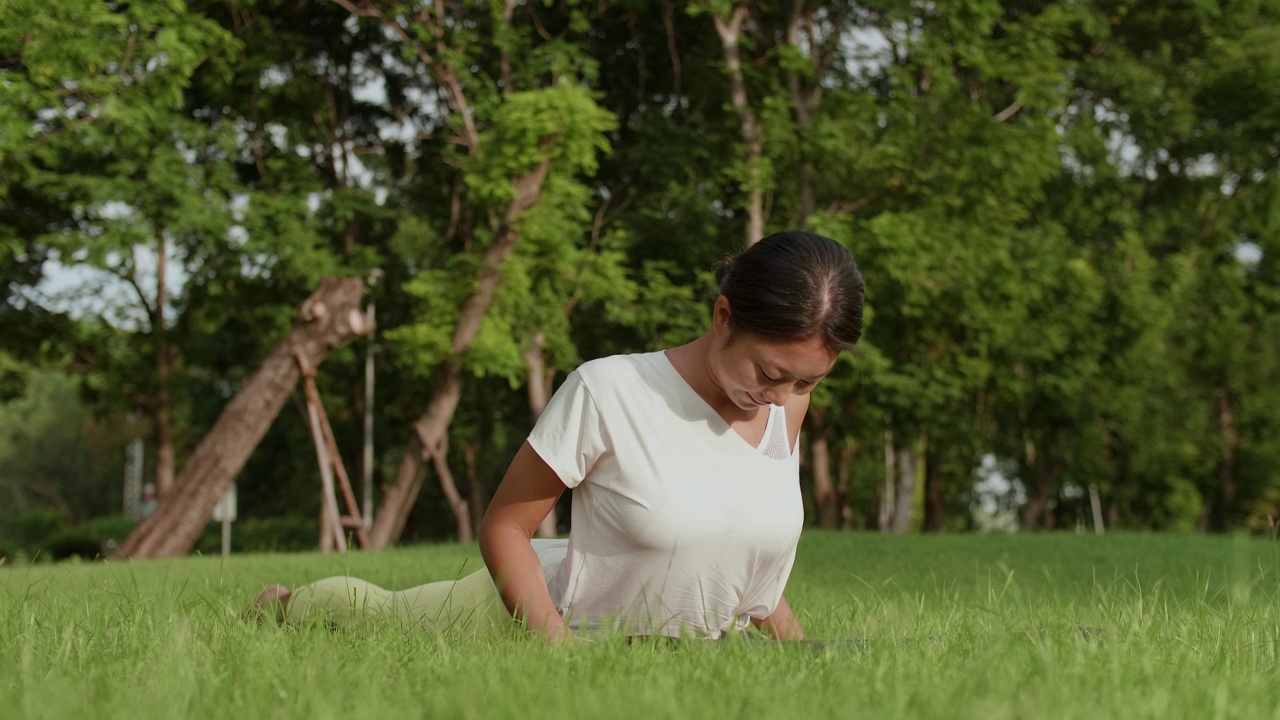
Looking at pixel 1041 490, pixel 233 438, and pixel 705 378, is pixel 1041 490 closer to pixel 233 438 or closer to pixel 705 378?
pixel 233 438

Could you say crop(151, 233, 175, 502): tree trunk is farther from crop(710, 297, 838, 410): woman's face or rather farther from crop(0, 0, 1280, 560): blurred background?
crop(710, 297, 838, 410): woman's face

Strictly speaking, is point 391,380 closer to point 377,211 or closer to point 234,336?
point 234,336

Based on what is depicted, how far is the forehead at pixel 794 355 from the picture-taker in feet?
12.8

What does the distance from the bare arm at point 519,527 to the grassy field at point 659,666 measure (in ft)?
1.00

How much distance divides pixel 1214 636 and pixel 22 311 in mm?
21541

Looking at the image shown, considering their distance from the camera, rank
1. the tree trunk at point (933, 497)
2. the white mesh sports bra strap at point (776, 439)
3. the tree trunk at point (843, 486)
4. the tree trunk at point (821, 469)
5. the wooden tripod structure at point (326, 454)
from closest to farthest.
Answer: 1. the white mesh sports bra strap at point (776, 439)
2. the wooden tripod structure at point (326, 454)
3. the tree trunk at point (821, 469)
4. the tree trunk at point (933, 497)
5. the tree trunk at point (843, 486)

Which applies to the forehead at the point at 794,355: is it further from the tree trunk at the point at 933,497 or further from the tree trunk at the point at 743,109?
the tree trunk at the point at 933,497

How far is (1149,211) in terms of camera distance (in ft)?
93.5

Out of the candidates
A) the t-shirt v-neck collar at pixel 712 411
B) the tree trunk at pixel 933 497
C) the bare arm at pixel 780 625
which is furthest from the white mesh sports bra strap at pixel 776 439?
the tree trunk at pixel 933 497

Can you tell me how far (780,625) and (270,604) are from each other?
169 centimetres

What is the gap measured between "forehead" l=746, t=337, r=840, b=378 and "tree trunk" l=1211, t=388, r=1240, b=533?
3435 cm

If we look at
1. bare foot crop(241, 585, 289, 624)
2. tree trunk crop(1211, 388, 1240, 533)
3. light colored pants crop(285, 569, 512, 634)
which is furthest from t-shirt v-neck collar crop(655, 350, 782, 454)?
tree trunk crop(1211, 388, 1240, 533)

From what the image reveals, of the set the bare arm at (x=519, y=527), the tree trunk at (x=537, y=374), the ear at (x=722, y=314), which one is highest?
the tree trunk at (x=537, y=374)

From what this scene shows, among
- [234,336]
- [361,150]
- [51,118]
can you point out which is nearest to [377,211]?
[361,150]
